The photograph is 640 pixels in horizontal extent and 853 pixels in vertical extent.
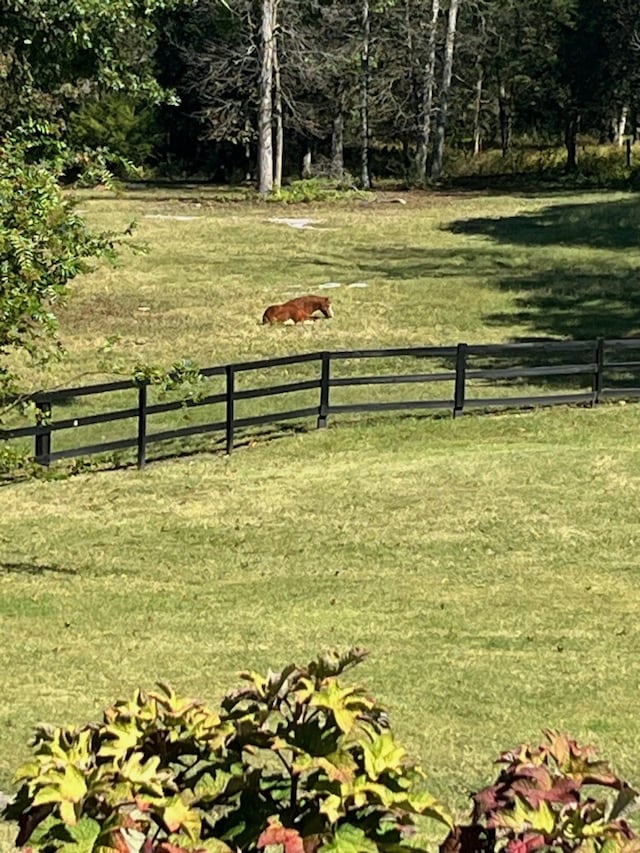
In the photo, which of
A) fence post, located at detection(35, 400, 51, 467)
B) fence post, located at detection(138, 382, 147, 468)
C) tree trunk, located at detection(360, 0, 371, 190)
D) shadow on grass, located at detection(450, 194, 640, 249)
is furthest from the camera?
tree trunk, located at detection(360, 0, 371, 190)

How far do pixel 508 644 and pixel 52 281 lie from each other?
502 centimetres

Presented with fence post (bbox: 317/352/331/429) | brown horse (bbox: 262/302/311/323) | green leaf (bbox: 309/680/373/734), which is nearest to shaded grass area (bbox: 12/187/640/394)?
brown horse (bbox: 262/302/311/323)

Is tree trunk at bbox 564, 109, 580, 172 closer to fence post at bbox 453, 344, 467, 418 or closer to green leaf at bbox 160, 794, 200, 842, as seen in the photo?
fence post at bbox 453, 344, 467, 418

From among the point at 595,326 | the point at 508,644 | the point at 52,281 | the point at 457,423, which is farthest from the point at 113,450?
the point at 595,326

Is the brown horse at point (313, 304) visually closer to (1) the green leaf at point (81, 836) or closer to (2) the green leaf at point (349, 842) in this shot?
(2) the green leaf at point (349, 842)

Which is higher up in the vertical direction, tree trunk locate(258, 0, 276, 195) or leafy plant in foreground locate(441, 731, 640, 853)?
tree trunk locate(258, 0, 276, 195)

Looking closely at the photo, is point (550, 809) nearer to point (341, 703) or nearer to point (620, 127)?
point (341, 703)

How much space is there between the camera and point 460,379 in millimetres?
19656

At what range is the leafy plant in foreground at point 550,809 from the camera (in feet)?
9.06

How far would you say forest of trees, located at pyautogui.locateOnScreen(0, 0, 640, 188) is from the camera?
56.9 m

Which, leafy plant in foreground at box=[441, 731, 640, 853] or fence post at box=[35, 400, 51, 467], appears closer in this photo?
leafy plant in foreground at box=[441, 731, 640, 853]

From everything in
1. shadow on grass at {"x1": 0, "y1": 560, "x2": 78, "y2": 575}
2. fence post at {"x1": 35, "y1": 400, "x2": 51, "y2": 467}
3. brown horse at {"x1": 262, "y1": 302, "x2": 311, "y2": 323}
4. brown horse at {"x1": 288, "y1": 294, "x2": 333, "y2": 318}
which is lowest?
shadow on grass at {"x1": 0, "y1": 560, "x2": 78, "y2": 575}

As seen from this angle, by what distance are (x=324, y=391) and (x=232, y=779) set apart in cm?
1649

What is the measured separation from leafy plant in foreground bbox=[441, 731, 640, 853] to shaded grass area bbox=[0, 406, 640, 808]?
12.3 feet
